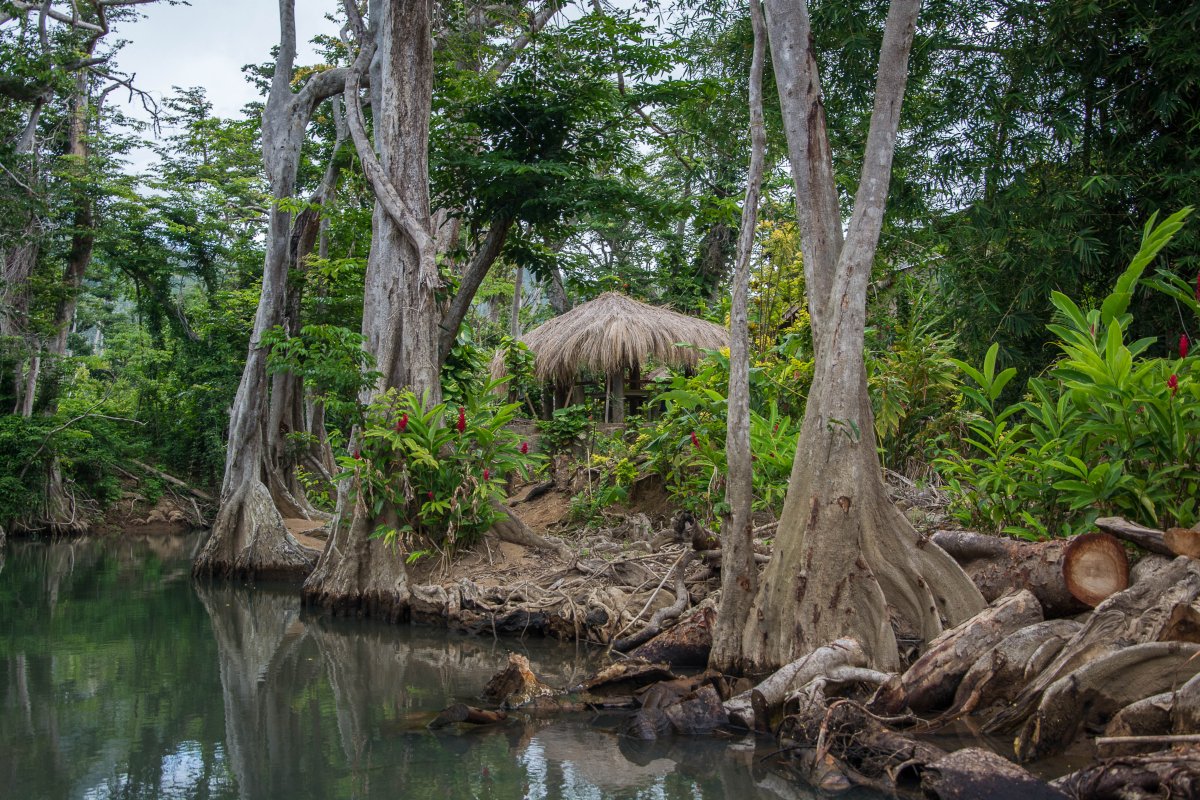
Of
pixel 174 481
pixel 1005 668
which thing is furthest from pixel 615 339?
pixel 174 481

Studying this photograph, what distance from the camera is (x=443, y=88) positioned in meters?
11.0

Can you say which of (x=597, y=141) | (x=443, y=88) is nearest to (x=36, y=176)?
(x=443, y=88)

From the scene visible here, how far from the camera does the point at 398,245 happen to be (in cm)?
934

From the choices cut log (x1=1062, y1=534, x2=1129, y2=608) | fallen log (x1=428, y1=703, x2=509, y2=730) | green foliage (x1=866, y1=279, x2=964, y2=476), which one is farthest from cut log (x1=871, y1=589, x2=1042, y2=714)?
green foliage (x1=866, y1=279, x2=964, y2=476)

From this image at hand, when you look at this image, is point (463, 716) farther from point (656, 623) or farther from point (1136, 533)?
point (1136, 533)

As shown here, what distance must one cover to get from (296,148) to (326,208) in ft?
4.86

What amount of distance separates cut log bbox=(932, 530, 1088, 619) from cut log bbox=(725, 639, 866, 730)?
1035 millimetres

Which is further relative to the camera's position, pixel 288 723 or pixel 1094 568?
pixel 288 723

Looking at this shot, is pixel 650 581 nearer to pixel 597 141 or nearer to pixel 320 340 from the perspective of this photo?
pixel 320 340

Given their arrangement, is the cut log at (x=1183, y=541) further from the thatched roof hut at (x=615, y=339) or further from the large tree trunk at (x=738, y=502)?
the thatched roof hut at (x=615, y=339)

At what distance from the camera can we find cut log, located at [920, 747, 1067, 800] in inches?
138

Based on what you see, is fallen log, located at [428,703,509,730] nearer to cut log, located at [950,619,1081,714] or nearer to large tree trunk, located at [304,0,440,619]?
cut log, located at [950,619,1081,714]

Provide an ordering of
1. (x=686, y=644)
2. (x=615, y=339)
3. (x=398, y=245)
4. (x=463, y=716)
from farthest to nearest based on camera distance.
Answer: (x=615, y=339) < (x=398, y=245) < (x=686, y=644) < (x=463, y=716)

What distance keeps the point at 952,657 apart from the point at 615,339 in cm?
871
